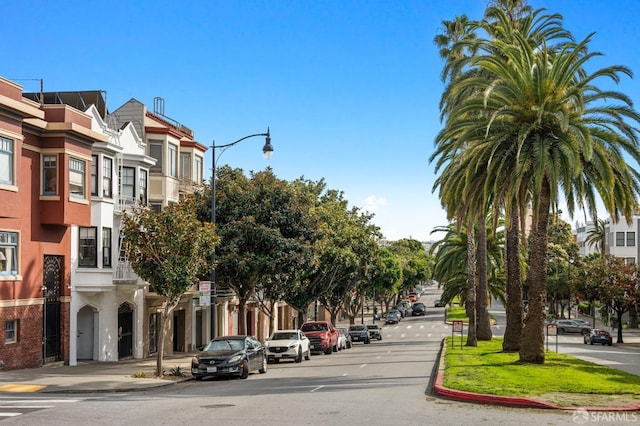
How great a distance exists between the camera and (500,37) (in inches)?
1356

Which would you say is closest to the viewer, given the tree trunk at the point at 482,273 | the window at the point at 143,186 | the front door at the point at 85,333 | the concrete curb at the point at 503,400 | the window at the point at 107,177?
the concrete curb at the point at 503,400

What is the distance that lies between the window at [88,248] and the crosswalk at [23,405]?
1350 centimetres

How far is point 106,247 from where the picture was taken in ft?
108

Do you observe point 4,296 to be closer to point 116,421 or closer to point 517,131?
point 116,421

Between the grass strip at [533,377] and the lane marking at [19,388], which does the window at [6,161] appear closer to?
the lane marking at [19,388]

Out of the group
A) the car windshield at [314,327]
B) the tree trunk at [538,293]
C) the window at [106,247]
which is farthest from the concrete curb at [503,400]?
the car windshield at [314,327]

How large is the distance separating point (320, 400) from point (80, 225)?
16062mm

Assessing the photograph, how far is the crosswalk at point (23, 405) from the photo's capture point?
1592 centimetres

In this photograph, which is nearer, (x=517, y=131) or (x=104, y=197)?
(x=517, y=131)

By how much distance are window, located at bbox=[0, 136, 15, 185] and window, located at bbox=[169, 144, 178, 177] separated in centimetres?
1405

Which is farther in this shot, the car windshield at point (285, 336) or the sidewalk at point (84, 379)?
the car windshield at point (285, 336)

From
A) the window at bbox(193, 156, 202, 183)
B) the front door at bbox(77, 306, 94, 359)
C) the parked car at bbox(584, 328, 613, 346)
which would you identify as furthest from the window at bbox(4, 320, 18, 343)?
the parked car at bbox(584, 328, 613, 346)

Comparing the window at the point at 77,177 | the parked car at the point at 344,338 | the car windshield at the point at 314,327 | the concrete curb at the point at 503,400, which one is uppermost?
the window at the point at 77,177

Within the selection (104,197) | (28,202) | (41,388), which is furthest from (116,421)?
(104,197)
